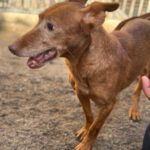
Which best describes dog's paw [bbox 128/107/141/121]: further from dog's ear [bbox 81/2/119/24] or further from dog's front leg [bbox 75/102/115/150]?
dog's ear [bbox 81/2/119/24]

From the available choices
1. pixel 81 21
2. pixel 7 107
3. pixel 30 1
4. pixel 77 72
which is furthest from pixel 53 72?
pixel 30 1

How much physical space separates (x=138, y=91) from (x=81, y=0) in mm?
1694

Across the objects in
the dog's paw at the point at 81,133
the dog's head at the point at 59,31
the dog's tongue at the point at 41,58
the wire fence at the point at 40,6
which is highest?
the dog's head at the point at 59,31

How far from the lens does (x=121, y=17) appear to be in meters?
8.79

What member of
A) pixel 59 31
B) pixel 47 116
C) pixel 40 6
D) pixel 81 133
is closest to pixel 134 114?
pixel 81 133

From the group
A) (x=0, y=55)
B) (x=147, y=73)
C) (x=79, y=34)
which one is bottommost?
(x=0, y=55)

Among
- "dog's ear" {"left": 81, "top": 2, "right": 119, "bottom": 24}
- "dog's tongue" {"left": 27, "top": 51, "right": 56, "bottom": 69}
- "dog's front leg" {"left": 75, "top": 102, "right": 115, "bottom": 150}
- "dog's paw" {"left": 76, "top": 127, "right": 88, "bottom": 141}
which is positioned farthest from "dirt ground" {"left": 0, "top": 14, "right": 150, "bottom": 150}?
"dog's ear" {"left": 81, "top": 2, "right": 119, "bottom": 24}

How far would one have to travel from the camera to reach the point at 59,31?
315cm

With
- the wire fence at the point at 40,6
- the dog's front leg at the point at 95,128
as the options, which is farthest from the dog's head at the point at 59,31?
the wire fence at the point at 40,6

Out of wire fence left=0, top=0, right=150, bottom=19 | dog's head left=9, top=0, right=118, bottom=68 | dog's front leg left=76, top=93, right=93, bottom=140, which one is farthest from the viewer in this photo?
wire fence left=0, top=0, right=150, bottom=19

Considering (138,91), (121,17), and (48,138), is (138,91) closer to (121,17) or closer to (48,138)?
(48,138)

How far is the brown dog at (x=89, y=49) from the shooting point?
316cm

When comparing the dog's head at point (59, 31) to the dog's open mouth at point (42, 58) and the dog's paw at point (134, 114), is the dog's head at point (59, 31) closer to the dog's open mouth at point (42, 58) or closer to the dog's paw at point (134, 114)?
the dog's open mouth at point (42, 58)

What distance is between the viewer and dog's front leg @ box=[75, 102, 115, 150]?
369 cm
